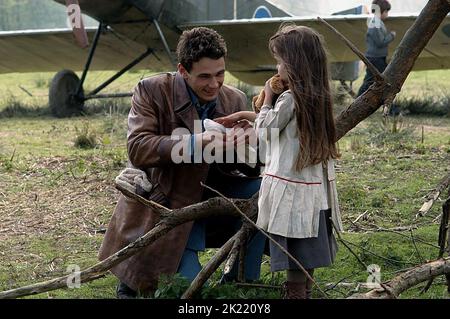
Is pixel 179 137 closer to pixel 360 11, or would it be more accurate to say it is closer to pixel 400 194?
pixel 400 194

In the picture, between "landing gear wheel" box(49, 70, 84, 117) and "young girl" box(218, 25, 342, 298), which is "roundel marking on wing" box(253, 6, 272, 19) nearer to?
"landing gear wheel" box(49, 70, 84, 117)

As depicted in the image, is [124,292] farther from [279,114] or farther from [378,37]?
[378,37]

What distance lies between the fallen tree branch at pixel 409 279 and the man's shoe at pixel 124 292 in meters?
0.99

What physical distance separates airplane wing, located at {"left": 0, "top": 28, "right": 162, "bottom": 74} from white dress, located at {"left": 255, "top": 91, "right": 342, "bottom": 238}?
844cm

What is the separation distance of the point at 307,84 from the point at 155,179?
2.66ft

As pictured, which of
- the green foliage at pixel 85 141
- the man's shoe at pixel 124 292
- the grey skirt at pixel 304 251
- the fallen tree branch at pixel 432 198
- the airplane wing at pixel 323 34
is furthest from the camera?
the airplane wing at pixel 323 34

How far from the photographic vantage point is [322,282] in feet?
11.6

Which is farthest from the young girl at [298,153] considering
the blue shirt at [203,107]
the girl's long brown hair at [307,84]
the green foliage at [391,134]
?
the green foliage at [391,134]

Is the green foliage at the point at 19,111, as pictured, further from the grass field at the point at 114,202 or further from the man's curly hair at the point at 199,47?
the man's curly hair at the point at 199,47

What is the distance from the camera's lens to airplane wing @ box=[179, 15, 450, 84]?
1038 cm

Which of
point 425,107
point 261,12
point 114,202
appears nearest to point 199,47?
point 114,202

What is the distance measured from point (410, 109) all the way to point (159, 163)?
756 centimetres

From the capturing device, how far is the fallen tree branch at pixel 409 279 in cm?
268
